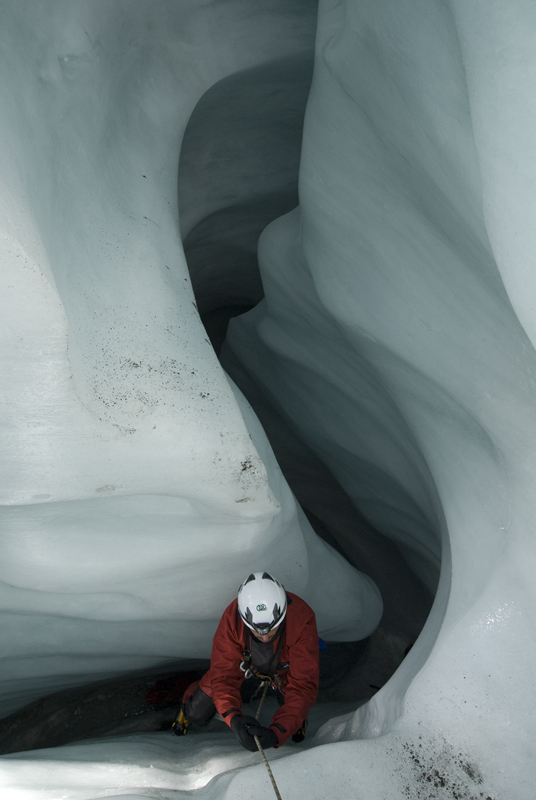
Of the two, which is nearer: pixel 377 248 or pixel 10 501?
pixel 10 501

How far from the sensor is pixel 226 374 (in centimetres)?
215

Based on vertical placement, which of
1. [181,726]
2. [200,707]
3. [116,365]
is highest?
[116,365]

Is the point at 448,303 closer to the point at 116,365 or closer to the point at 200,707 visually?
the point at 116,365

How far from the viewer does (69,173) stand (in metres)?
1.77

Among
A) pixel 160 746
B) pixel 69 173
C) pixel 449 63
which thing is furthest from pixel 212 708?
pixel 449 63

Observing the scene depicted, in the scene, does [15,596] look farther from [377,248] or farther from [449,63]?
[449,63]

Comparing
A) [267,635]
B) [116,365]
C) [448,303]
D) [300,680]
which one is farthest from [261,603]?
[448,303]

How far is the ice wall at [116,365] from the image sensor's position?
1.61 meters

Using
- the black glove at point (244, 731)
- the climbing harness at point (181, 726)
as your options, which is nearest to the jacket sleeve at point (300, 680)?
the black glove at point (244, 731)

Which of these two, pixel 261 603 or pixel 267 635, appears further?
pixel 267 635

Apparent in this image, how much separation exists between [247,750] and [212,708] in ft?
1.79

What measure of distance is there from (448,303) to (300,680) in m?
1.57

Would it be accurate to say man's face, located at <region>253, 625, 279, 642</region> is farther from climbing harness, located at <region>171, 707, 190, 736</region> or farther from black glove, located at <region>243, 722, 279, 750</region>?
climbing harness, located at <region>171, 707, 190, 736</region>

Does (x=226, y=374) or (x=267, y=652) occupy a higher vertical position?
(x=226, y=374)
